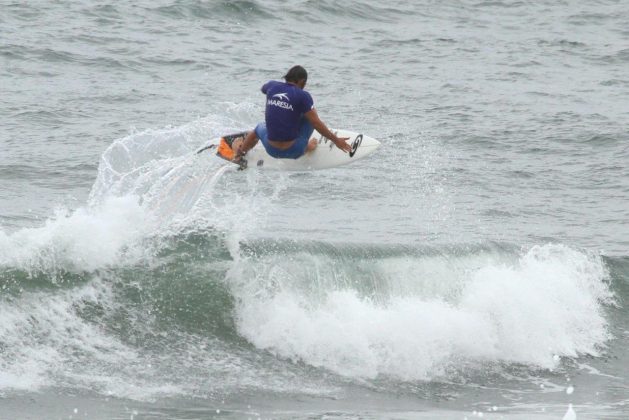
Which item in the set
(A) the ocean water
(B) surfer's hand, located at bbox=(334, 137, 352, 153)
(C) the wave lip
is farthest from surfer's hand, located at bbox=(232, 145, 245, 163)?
(C) the wave lip

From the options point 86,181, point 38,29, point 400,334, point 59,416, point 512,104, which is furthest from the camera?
point 38,29

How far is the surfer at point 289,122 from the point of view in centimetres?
1171

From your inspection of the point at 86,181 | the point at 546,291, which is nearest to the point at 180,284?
the point at 546,291

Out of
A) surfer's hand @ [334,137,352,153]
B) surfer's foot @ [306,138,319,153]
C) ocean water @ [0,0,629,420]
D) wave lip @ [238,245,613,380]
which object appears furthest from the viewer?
surfer's foot @ [306,138,319,153]

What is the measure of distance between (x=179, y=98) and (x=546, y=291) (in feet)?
36.0

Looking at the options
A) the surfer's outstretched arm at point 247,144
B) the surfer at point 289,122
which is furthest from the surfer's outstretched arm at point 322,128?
the surfer's outstretched arm at point 247,144

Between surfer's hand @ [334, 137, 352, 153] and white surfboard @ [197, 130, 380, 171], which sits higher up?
surfer's hand @ [334, 137, 352, 153]

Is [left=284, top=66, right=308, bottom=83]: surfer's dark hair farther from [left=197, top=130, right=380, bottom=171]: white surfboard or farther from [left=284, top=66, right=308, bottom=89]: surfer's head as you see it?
[left=197, top=130, right=380, bottom=171]: white surfboard

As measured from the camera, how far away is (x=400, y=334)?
1202cm

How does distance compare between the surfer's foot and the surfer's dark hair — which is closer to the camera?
the surfer's dark hair

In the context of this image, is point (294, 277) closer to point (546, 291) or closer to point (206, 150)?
point (206, 150)

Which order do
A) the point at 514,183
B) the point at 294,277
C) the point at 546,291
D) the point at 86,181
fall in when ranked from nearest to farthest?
the point at 294,277
the point at 546,291
the point at 86,181
the point at 514,183

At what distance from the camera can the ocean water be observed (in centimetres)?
1080

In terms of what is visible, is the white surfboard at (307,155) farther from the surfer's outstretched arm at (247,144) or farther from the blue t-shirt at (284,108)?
the blue t-shirt at (284,108)
